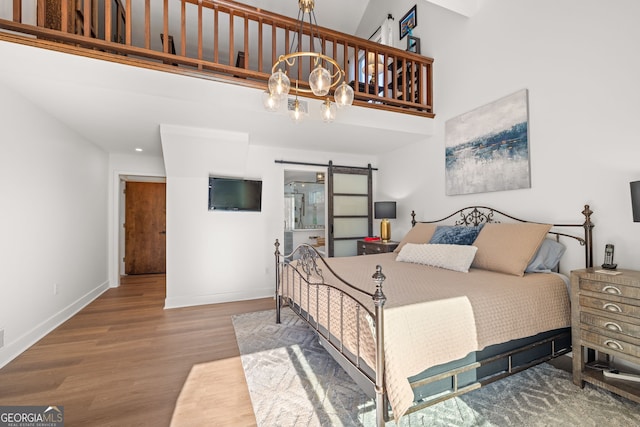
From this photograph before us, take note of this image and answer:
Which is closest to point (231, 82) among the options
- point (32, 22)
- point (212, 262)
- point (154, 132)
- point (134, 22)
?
point (154, 132)

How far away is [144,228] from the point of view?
235 inches

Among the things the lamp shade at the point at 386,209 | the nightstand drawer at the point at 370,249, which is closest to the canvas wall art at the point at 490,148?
the lamp shade at the point at 386,209

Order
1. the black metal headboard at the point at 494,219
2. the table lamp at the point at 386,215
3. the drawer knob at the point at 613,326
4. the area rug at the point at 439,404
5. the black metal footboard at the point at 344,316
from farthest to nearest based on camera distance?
the table lamp at the point at 386,215, the black metal headboard at the point at 494,219, the drawer knob at the point at 613,326, the area rug at the point at 439,404, the black metal footboard at the point at 344,316

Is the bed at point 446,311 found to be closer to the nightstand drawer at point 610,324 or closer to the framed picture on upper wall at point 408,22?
the nightstand drawer at point 610,324

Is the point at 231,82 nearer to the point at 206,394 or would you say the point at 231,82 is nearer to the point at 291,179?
the point at 206,394

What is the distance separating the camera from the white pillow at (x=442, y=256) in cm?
238

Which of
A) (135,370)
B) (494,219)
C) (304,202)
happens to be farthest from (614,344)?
(304,202)

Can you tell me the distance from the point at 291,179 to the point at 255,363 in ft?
17.6

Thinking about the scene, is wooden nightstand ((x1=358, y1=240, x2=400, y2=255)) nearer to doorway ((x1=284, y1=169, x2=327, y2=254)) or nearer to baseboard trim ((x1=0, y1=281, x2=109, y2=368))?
doorway ((x1=284, y1=169, x2=327, y2=254))

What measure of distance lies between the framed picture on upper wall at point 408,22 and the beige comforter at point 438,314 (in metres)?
3.75

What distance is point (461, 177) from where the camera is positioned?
3330mm

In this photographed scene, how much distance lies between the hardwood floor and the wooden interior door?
2606 millimetres

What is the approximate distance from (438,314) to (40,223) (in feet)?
11.9

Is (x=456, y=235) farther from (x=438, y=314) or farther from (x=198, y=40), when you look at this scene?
(x=198, y=40)
